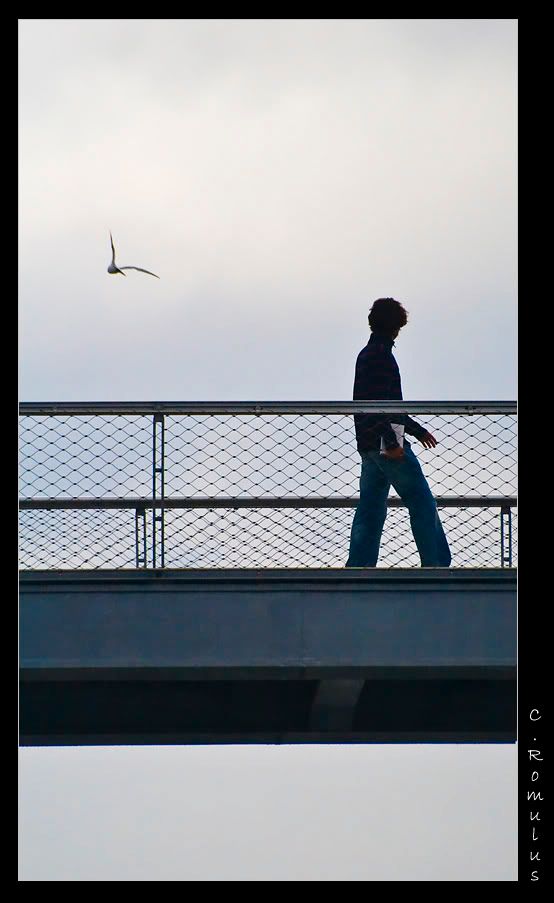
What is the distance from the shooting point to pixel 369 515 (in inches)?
386

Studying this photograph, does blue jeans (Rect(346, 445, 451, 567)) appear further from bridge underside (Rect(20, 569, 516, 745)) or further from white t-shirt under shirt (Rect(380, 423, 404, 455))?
bridge underside (Rect(20, 569, 516, 745))

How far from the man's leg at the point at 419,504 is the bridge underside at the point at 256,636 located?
1.90 ft

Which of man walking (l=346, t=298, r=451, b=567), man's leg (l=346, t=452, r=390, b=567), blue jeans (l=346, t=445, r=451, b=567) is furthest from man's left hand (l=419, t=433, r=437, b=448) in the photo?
man's leg (l=346, t=452, r=390, b=567)

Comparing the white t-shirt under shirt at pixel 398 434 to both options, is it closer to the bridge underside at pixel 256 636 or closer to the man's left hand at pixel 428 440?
the man's left hand at pixel 428 440

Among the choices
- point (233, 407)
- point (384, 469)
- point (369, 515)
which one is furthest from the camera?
point (384, 469)

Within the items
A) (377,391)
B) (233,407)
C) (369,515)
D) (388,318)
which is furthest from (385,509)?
(388,318)

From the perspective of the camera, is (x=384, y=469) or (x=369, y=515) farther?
(x=384, y=469)

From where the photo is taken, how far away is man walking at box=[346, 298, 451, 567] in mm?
9734

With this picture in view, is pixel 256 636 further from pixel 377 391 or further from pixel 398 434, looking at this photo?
pixel 377 391

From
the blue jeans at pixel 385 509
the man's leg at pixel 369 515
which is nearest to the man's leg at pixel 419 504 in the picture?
the blue jeans at pixel 385 509

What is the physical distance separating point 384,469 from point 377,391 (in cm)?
53
